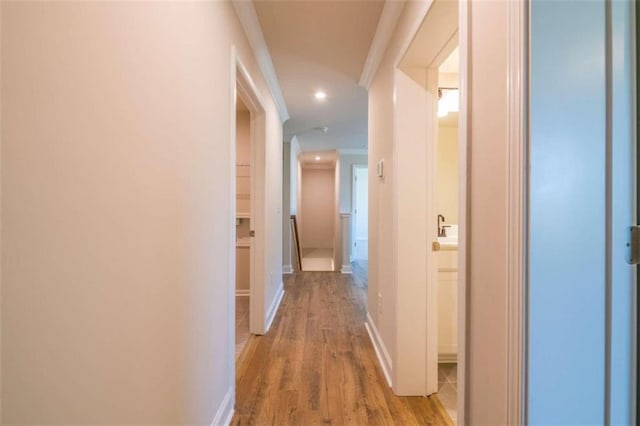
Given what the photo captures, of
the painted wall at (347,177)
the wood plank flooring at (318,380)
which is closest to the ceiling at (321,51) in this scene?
the painted wall at (347,177)

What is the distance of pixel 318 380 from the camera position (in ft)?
6.68

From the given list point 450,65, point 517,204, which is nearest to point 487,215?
point 517,204

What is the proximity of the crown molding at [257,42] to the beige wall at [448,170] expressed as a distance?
5.31 ft

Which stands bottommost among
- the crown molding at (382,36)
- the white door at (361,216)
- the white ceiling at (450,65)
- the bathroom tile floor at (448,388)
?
the bathroom tile floor at (448,388)

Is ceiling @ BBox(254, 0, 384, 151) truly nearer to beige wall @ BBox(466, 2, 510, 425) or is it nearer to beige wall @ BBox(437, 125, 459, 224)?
beige wall @ BBox(437, 125, 459, 224)

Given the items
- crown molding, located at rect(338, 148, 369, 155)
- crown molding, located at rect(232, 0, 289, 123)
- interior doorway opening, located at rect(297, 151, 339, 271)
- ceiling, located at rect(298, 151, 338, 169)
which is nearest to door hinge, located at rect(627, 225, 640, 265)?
crown molding, located at rect(232, 0, 289, 123)

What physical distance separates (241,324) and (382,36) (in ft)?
9.32

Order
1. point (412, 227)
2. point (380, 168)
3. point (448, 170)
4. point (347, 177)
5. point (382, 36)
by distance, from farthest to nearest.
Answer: point (347, 177), point (448, 170), point (380, 168), point (382, 36), point (412, 227)

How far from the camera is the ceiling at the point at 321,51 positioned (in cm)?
193

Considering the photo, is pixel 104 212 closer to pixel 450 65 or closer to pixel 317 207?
pixel 450 65

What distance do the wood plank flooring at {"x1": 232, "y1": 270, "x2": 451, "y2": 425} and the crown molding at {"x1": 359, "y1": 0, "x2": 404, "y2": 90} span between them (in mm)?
2337

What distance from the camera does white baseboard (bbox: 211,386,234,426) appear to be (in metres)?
1.50

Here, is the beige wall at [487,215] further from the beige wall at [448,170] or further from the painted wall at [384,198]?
the beige wall at [448,170]

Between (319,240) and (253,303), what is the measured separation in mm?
5636
